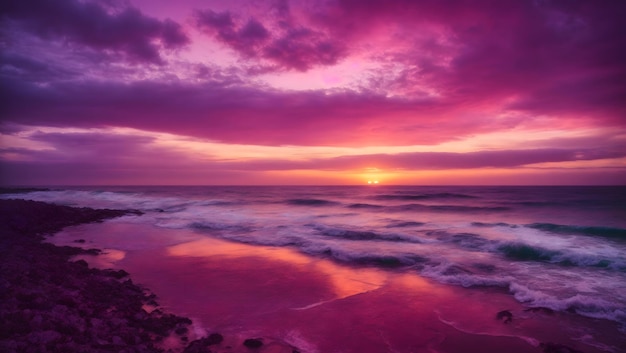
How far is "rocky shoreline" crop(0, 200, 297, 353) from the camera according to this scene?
5582 mm

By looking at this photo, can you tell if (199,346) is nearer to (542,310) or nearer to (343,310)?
(343,310)

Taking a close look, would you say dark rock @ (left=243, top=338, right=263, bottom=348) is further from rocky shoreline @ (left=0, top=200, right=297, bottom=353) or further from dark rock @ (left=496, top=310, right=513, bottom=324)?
dark rock @ (left=496, top=310, right=513, bottom=324)

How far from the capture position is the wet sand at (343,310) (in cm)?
725

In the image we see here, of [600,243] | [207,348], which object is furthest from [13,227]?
[600,243]

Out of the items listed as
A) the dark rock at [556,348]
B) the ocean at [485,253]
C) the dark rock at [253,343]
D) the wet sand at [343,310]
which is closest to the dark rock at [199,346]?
the wet sand at [343,310]

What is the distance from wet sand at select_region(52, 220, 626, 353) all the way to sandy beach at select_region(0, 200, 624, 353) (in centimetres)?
4

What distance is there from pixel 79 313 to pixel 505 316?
30.9 ft

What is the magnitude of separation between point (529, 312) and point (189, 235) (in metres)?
17.3

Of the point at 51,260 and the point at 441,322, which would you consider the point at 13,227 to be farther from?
the point at 441,322

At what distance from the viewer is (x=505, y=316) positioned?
338 inches

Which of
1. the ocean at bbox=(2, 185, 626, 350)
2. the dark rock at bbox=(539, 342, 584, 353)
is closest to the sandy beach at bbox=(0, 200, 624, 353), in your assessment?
the dark rock at bbox=(539, 342, 584, 353)

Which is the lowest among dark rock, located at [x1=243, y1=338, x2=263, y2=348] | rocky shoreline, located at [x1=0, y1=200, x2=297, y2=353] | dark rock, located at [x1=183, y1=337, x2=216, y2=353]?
dark rock, located at [x1=243, y1=338, x2=263, y2=348]

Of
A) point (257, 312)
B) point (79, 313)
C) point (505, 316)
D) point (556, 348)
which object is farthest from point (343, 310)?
point (79, 313)

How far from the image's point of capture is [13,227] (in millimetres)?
18719
